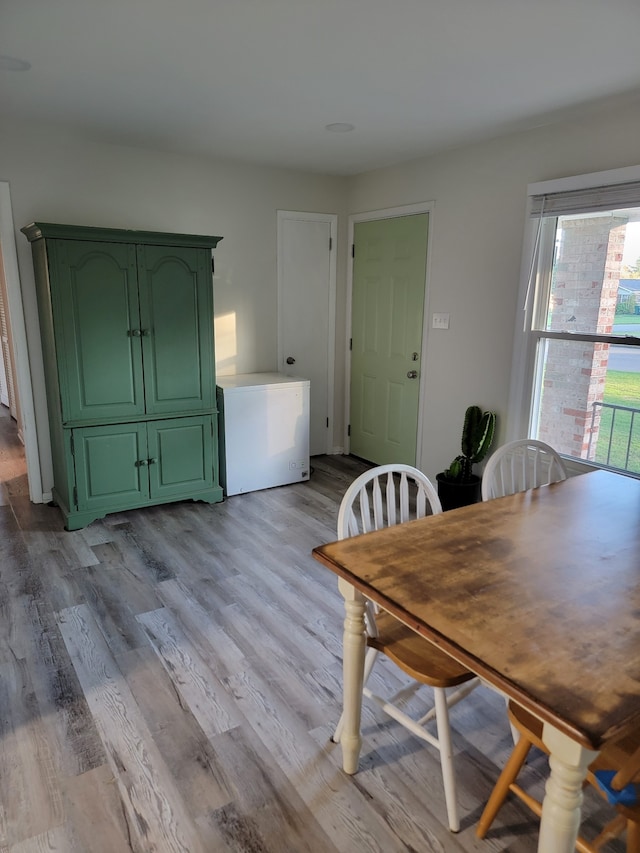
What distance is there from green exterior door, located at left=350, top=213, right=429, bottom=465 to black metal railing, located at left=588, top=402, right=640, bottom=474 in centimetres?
139

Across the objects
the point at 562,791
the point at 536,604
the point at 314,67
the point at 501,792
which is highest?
the point at 314,67

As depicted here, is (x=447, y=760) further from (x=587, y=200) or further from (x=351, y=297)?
(x=351, y=297)

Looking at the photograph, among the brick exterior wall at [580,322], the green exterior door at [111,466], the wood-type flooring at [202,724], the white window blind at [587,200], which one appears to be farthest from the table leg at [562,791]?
the green exterior door at [111,466]

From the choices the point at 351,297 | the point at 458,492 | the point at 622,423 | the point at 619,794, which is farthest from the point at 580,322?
the point at 619,794

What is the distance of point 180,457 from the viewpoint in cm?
381

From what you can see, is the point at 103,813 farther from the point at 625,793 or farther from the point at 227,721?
the point at 625,793

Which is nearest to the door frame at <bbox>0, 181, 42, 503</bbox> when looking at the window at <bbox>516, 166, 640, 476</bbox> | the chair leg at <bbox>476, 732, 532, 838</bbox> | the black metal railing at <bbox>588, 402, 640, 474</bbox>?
the window at <bbox>516, 166, 640, 476</bbox>

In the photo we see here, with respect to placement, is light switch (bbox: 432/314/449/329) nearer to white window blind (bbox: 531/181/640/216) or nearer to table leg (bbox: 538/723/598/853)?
white window blind (bbox: 531/181/640/216)

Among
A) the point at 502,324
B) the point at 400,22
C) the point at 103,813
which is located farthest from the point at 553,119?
the point at 103,813

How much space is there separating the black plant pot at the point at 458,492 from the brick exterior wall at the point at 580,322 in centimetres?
51

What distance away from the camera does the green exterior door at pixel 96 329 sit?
3246mm

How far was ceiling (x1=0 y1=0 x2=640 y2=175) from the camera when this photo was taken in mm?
1972

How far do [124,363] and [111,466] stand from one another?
65 centimetres

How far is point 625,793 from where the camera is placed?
3.96 ft
